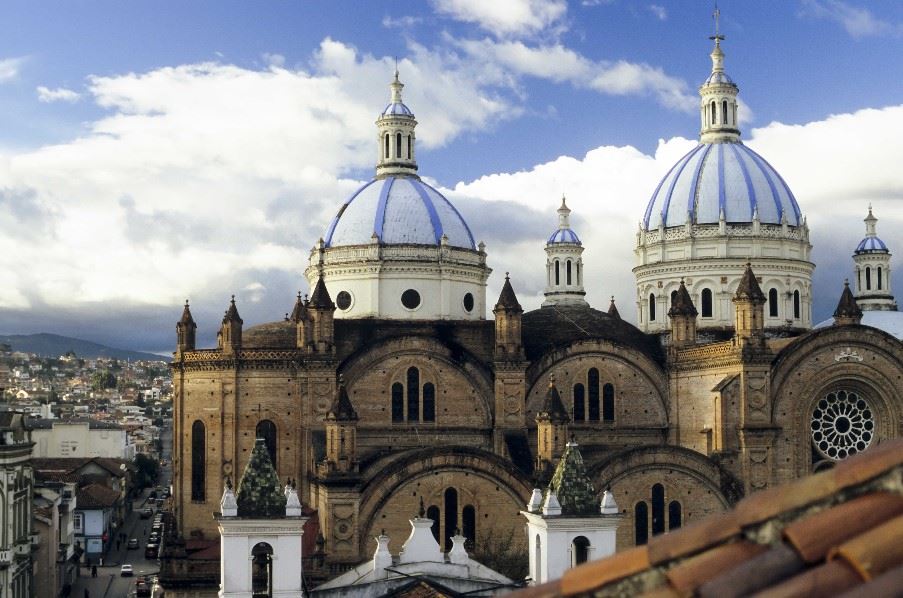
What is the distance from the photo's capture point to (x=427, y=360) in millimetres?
48094

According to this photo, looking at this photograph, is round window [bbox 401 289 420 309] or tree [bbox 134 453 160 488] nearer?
round window [bbox 401 289 420 309]

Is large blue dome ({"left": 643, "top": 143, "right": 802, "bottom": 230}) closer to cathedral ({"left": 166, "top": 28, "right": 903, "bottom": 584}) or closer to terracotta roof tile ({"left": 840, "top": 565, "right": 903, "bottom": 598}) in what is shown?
cathedral ({"left": 166, "top": 28, "right": 903, "bottom": 584})

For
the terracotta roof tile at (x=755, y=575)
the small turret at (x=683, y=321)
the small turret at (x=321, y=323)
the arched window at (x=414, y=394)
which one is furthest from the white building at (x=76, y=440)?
the terracotta roof tile at (x=755, y=575)

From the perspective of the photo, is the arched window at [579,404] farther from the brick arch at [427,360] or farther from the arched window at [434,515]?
the arched window at [434,515]

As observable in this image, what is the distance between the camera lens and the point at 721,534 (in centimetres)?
526

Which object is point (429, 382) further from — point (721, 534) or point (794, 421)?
point (721, 534)

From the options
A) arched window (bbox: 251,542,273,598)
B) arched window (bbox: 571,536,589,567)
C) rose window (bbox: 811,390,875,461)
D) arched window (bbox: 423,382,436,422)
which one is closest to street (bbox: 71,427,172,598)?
arched window (bbox: 423,382,436,422)

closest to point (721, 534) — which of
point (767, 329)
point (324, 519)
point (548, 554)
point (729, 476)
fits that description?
point (548, 554)

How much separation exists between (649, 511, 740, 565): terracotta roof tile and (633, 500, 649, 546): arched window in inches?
1596

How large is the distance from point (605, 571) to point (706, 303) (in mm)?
55577

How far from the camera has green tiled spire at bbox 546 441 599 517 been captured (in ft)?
104

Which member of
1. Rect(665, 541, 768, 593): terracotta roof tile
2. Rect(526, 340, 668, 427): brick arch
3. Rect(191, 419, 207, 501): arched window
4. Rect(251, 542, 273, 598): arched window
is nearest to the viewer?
Rect(665, 541, 768, 593): terracotta roof tile

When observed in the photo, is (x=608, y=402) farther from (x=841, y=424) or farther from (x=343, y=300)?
(x=343, y=300)

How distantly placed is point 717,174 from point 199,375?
27.2 meters
